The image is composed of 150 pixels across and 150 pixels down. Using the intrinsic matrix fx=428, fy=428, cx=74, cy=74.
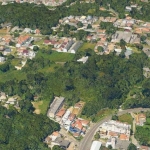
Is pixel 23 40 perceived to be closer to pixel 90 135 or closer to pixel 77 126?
pixel 77 126

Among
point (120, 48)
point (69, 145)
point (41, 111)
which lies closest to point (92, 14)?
point (120, 48)

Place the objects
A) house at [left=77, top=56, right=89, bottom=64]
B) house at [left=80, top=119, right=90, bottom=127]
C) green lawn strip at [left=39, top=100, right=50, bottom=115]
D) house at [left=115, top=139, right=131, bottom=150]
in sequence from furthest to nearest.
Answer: house at [left=77, top=56, right=89, bottom=64] < green lawn strip at [left=39, top=100, right=50, bottom=115] < house at [left=80, top=119, right=90, bottom=127] < house at [left=115, top=139, right=131, bottom=150]

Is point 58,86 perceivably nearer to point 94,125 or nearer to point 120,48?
point 94,125

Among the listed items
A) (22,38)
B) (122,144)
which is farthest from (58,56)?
(122,144)

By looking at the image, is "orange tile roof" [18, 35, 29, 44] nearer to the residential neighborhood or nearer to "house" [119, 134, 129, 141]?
the residential neighborhood

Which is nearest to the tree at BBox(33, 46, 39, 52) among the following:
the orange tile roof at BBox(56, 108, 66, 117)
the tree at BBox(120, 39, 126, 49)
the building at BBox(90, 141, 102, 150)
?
the tree at BBox(120, 39, 126, 49)

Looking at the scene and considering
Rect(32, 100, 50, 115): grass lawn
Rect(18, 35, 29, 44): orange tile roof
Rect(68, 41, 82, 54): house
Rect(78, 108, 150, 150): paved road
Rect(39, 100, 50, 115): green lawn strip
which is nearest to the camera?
Rect(78, 108, 150, 150): paved road

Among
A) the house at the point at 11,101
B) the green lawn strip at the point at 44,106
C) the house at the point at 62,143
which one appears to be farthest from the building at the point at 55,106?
the house at the point at 11,101

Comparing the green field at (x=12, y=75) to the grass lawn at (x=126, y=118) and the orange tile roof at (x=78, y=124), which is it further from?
the grass lawn at (x=126, y=118)
